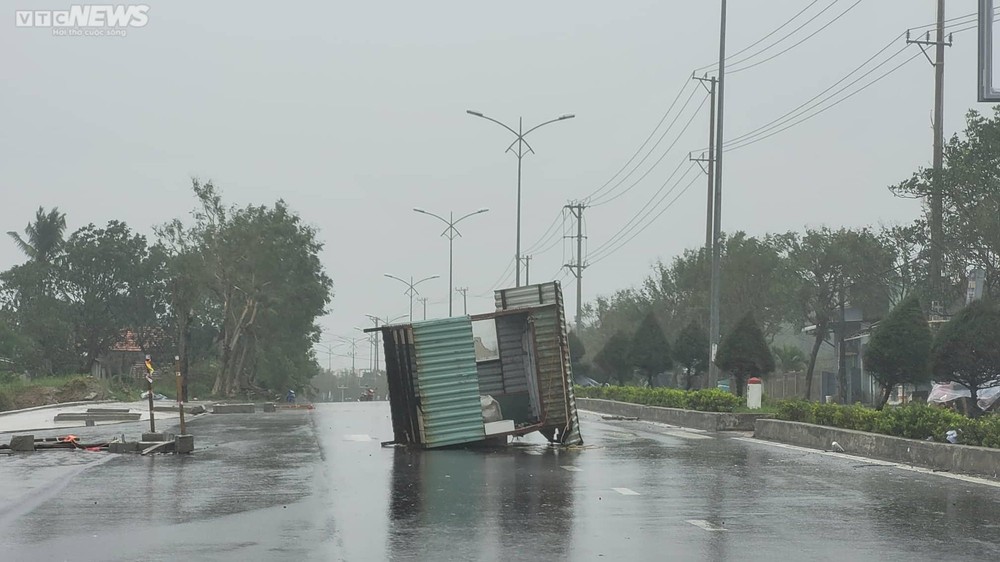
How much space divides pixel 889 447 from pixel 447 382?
23.3 feet

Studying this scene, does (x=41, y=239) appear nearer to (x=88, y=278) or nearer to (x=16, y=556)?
(x=88, y=278)

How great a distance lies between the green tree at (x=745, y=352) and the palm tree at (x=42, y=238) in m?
60.5

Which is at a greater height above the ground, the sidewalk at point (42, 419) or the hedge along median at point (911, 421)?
the hedge along median at point (911, 421)

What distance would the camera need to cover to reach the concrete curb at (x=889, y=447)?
17.3 m

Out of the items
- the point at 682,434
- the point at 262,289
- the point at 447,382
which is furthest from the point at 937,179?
the point at 262,289

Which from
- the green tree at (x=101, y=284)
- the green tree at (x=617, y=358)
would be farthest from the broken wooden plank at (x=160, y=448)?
the green tree at (x=101, y=284)

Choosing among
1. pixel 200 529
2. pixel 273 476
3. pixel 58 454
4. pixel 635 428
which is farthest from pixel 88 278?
pixel 200 529

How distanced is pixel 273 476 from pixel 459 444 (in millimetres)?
6198

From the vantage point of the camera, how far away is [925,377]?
2545 cm

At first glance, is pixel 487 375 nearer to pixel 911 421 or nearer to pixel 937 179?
pixel 911 421

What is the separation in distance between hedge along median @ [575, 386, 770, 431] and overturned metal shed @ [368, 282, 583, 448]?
679cm

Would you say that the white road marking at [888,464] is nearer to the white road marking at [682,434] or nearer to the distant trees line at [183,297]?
the white road marking at [682,434]

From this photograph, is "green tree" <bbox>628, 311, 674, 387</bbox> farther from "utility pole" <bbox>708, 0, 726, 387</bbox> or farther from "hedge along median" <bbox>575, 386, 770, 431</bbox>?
"utility pole" <bbox>708, 0, 726, 387</bbox>

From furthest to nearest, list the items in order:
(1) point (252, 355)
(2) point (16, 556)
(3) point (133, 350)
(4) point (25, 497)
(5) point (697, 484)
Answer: (3) point (133, 350) < (1) point (252, 355) < (5) point (697, 484) < (4) point (25, 497) < (2) point (16, 556)
